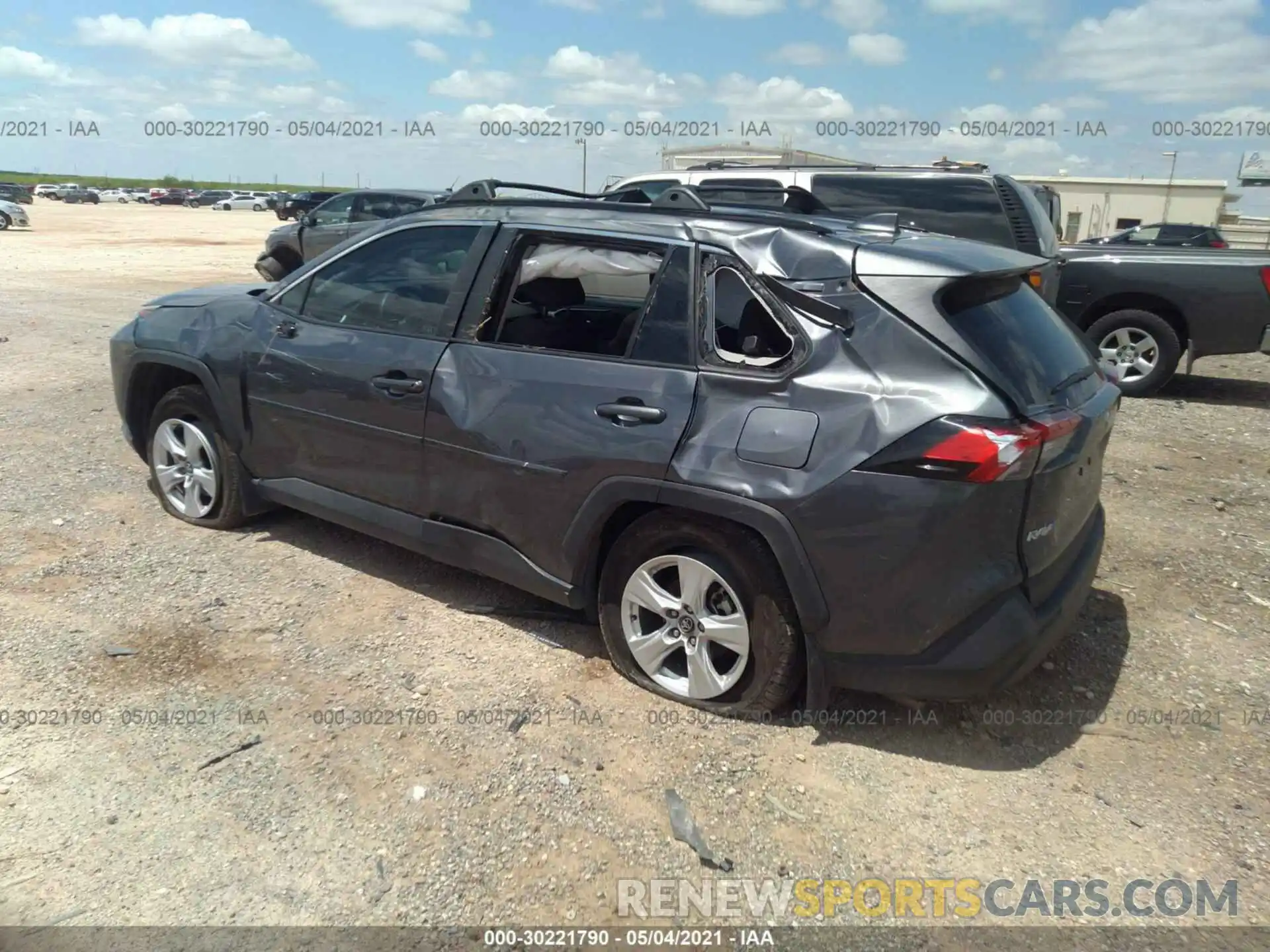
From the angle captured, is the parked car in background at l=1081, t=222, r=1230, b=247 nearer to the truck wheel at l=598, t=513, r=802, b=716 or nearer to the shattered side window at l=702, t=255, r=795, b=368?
the shattered side window at l=702, t=255, r=795, b=368

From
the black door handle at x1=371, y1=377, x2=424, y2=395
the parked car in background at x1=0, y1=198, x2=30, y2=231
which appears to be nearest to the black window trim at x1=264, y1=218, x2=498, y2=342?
the black door handle at x1=371, y1=377, x2=424, y2=395

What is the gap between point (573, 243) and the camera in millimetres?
3598

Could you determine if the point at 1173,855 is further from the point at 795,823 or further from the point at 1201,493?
the point at 1201,493

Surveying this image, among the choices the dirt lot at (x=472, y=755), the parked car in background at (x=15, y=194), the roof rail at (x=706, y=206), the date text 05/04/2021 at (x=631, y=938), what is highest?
the parked car in background at (x=15, y=194)

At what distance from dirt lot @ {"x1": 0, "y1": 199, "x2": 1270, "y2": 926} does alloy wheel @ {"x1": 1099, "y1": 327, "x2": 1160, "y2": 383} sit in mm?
4367

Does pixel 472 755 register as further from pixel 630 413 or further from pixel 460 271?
pixel 460 271

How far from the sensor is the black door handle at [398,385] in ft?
12.3

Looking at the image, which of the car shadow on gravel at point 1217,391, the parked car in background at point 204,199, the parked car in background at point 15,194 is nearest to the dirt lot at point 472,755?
the car shadow on gravel at point 1217,391

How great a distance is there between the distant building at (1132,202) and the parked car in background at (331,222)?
32.8m

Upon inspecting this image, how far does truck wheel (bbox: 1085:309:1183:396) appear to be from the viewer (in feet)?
28.2

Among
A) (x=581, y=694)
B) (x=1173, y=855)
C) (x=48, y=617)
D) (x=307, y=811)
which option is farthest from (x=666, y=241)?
(x=48, y=617)

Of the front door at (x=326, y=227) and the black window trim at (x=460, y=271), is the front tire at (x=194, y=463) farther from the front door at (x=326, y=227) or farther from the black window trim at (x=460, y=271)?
the front door at (x=326, y=227)

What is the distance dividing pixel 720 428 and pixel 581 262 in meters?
1.07

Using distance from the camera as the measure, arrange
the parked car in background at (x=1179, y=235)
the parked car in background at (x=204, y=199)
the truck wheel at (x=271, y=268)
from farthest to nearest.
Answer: the parked car in background at (x=204, y=199), the parked car in background at (x=1179, y=235), the truck wheel at (x=271, y=268)
